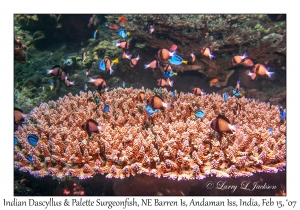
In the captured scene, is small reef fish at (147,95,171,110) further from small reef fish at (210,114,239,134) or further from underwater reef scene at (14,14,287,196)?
small reef fish at (210,114,239,134)

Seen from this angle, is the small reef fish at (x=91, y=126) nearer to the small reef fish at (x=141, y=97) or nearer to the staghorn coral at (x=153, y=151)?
the staghorn coral at (x=153, y=151)

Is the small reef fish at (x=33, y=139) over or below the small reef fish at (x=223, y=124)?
below

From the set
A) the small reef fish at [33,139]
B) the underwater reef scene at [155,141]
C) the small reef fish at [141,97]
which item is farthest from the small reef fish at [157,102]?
the small reef fish at [33,139]

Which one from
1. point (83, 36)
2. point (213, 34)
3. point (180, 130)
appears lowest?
point (180, 130)

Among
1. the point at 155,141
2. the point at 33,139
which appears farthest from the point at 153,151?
the point at 33,139

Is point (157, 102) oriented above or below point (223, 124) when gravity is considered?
above

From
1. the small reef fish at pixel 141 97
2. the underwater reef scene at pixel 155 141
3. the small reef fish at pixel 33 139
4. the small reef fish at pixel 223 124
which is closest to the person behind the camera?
the small reef fish at pixel 223 124

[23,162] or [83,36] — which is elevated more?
[83,36]

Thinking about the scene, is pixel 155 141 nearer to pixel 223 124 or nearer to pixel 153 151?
pixel 153 151
